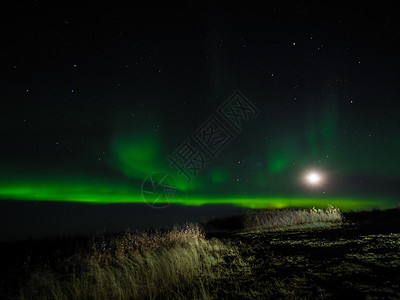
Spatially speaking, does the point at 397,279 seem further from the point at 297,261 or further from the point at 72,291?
the point at 72,291

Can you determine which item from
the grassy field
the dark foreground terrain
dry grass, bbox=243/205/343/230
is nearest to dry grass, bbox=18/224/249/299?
the grassy field

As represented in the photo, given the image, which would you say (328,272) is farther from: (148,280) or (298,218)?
(298,218)

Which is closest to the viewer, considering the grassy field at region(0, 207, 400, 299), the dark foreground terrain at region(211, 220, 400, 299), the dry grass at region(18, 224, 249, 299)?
the dark foreground terrain at region(211, 220, 400, 299)

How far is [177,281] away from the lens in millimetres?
6105

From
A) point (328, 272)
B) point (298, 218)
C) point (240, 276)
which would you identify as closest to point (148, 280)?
point (240, 276)

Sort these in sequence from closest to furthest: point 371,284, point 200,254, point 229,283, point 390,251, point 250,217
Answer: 1. point 371,284
2. point 229,283
3. point 390,251
4. point 200,254
5. point 250,217

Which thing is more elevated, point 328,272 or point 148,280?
point 148,280

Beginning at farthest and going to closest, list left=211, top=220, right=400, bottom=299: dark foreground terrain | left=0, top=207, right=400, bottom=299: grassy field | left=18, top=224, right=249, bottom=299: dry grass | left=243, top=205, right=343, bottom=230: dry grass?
left=243, top=205, right=343, bottom=230: dry grass < left=18, top=224, right=249, bottom=299: dry grass < left=0, top=207, right=400, bottom=299: grassy field < left=211, top=220, right=400, bottom=299: dark foreground terrain

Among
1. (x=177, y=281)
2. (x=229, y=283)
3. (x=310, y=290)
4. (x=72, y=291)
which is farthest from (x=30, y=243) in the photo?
(x=310, y=290)

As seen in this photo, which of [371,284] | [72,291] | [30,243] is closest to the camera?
[371,284]

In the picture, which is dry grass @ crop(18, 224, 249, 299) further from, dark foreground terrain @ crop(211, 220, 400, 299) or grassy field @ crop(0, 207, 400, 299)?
dark foreground terrain @ crop(211, 220, 400, 299)

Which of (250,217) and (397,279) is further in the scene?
(250,217)

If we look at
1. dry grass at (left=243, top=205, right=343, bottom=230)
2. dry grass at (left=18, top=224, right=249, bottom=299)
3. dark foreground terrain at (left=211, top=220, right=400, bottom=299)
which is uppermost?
dry grass at (left=243, top=205, right=343, bottom=230)

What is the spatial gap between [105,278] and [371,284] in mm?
5751
